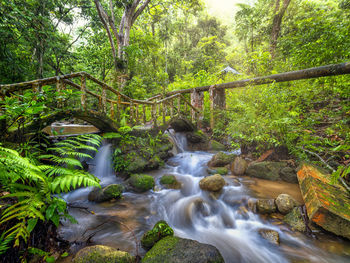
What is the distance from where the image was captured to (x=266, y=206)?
3387mm

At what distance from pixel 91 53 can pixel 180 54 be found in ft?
45.4

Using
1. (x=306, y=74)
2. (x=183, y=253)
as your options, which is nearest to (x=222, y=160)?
(x=306, y=74)

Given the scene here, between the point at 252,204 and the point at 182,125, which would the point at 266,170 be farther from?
the point at 182,125

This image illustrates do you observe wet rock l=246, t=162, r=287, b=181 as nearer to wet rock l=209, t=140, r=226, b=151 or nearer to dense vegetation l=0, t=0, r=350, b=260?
dense vegetation l=0, t=0, r=350, b=260

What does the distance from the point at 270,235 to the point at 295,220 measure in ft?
1.96

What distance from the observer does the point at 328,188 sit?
3053 millimetres

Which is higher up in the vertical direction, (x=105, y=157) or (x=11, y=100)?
(x=11, y=100)

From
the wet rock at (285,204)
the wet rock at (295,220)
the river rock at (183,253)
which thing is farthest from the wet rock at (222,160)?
the river rock at (183,253)

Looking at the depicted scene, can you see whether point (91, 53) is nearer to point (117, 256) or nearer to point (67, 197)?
point (67, 197)

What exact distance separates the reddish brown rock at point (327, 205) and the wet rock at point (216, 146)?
5.30 meters

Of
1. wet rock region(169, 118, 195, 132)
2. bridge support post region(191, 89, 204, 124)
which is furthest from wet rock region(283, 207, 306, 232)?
bridge support post region(191, 89, 204, 124)

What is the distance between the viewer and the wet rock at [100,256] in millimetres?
1949

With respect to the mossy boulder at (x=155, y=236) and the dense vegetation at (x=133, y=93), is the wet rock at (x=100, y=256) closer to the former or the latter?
the mossy boulder at (x=155, y=236)

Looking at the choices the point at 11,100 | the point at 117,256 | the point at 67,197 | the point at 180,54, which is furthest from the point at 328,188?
the point at 180,54
